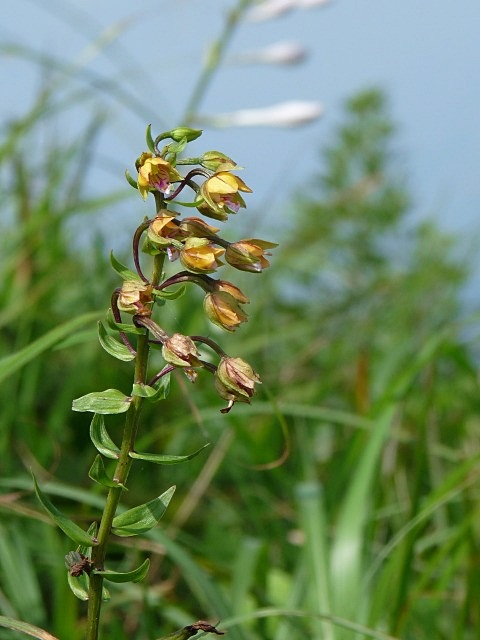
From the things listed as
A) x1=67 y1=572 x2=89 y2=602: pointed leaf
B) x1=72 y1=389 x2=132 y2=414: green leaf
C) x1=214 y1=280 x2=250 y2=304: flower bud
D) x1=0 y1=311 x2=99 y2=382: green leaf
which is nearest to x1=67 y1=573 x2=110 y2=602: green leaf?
x1=67 y1=572 x2=89 y2=602: pointed leaf

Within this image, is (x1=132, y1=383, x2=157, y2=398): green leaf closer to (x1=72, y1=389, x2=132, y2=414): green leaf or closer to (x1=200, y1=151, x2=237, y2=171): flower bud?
(x1=72, y1=389, x2=132, y2=414): green leaf

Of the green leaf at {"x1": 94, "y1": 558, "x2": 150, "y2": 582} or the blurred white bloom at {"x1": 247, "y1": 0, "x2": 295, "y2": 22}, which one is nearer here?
the green leaf at {"x1": 94, "y1": 558, "x2": 150, "y2": 582}

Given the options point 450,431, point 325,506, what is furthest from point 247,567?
point 450,431

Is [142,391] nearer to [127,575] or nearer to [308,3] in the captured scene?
[127,575]

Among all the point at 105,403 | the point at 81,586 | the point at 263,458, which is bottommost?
the point at 263,458

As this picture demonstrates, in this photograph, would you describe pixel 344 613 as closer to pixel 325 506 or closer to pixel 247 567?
pixel 247 567

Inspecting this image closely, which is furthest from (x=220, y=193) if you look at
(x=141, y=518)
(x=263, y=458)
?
(x=263, y=458)

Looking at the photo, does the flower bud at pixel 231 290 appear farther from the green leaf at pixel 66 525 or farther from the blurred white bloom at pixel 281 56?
the blurred white bloom at pixel 281 56
